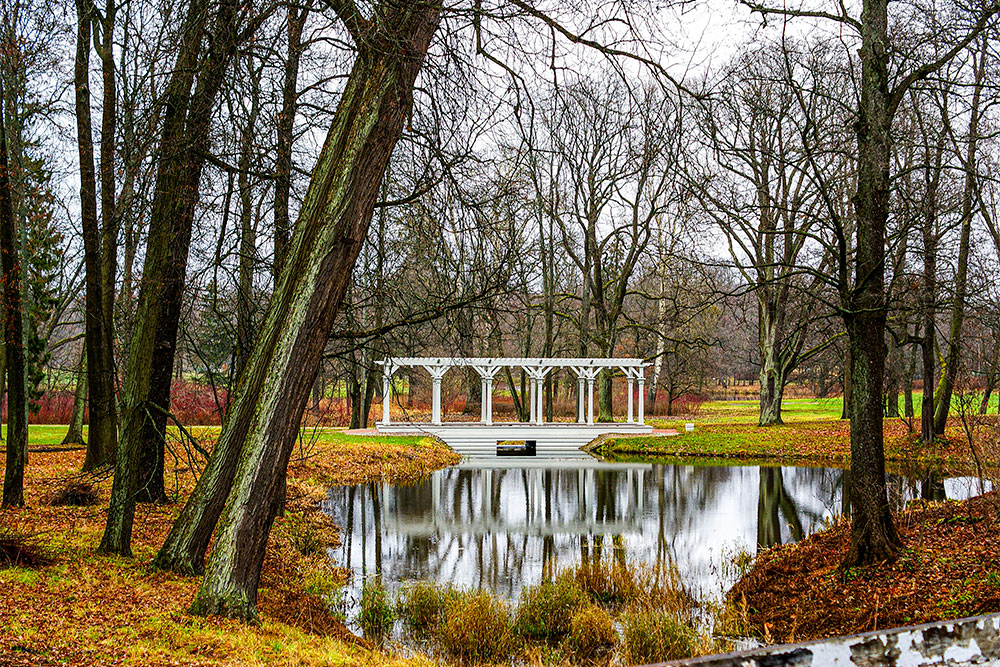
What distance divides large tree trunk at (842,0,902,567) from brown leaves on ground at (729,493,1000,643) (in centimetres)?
36

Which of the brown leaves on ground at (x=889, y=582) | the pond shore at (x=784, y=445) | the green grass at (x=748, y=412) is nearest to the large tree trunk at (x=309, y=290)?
the brown leaves on ground at (x=889, y=582)

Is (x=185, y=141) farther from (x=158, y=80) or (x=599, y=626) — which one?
(x=599, y=626)

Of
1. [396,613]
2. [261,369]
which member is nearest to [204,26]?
[261,369]

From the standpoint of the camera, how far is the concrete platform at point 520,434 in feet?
81.5

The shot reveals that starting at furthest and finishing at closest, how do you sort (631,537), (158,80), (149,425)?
1. (631,537)
2. (158,80)
3. (149,425)

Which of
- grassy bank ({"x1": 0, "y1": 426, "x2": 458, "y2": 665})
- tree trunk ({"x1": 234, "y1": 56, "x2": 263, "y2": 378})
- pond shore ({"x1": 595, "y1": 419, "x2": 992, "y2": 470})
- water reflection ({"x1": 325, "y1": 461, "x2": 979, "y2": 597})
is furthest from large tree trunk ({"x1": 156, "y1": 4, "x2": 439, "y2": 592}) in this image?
pond shore ({"x1": 595, "y1": 419, "x2": 992, "y2": 470})

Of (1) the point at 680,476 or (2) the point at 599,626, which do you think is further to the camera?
(1) the point at 680,476

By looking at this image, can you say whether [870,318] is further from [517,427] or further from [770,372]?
[517,427]

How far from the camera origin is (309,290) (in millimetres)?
5457

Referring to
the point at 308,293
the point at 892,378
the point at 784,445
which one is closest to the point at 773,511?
the point at 784,445

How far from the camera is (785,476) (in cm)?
1786

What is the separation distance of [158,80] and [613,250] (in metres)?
22.1

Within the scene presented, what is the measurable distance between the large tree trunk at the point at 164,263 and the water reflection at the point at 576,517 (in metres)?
3.13

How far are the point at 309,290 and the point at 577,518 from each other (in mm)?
9039
